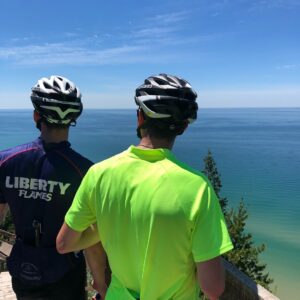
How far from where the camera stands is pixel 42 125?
2896 millimetres

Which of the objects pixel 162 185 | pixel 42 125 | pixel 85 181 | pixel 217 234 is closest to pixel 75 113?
pixel 42 125

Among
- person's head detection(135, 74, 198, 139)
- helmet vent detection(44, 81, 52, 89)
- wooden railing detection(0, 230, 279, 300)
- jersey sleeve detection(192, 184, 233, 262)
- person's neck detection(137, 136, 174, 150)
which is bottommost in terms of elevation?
wooden railing detection(0, 230, 279, 300)

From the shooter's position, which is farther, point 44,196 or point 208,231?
point 44,196

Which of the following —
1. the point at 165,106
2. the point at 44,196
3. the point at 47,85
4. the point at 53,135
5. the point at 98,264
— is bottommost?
the point at 98,264

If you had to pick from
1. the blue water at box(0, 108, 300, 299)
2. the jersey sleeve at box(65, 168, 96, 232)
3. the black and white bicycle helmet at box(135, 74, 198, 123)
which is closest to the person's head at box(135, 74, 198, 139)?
the black and white bicycle helmet at box(135, 74, 198, 123)

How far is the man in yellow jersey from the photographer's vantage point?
1885mm

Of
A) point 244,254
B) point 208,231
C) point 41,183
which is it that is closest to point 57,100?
point 41,183

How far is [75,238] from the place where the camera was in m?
2.33

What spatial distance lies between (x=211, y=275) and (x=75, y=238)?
849mm

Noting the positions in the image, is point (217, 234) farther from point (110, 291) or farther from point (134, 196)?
point (110, 291)

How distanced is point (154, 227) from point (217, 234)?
30 cm

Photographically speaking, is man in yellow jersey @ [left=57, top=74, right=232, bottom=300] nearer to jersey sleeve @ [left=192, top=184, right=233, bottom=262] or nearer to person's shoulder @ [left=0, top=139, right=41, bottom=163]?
jersey sleeve @ [left=192, top=184, right=233, bottom=262]

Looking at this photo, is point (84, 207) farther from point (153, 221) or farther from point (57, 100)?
point (57, 100)

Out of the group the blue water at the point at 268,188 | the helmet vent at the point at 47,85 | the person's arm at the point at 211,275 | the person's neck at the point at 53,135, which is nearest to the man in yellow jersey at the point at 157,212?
the person's arm at the point at 211,275
